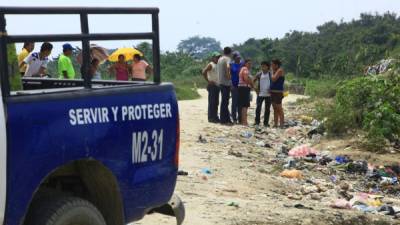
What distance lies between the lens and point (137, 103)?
533cm

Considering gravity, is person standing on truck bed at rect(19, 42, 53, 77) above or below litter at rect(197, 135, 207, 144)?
above

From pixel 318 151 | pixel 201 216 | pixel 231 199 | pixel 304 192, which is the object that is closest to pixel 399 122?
pixel 318 151

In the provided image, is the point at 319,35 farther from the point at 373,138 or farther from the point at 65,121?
the point at 65,121

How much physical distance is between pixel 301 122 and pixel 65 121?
15825mm

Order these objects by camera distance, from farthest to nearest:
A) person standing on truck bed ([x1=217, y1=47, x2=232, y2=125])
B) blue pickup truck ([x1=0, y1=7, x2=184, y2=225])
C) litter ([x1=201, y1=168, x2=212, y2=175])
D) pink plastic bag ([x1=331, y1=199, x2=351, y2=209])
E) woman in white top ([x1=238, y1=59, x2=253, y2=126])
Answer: woman in white top ([x1=238, y1=59, x2=253, y2=126])
person standing on truck bed ([x1=217, y1=47, x2=232, y2=125])
litter ([x1=201, y1=168, x2=212, y2=175])
pink plastic bag ([x1=331, y1=199, x2=351, y2=209])
blue pickup truck ([x1=0, y1=7, x2=184, y2=225])

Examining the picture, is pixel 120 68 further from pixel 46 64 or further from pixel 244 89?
pixel 244 89

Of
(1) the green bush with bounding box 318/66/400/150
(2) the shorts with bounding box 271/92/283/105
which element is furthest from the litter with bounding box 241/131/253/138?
(1) the green bush with bounding box 318/66/400/150

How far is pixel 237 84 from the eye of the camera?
1658 cm

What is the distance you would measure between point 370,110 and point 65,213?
11.2 meters

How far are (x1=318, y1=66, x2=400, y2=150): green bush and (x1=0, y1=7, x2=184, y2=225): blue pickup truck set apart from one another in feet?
28.7

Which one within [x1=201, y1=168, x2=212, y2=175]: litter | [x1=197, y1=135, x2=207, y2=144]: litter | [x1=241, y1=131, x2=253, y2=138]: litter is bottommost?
[x1=241, y1=131, x2=253, y2=138]: litter

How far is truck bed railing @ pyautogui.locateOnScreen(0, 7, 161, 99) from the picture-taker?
444 centimetres

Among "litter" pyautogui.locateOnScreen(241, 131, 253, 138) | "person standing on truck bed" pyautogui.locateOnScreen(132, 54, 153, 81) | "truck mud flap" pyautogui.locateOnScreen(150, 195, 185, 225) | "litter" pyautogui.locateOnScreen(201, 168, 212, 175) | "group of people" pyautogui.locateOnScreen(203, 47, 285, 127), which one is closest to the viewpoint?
"truck mud flap" pyautogui.locateOnScreen(150, 195, 185, 225)

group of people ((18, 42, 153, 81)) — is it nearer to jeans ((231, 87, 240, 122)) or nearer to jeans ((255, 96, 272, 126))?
jeans ((231, 87, 240, 122))
